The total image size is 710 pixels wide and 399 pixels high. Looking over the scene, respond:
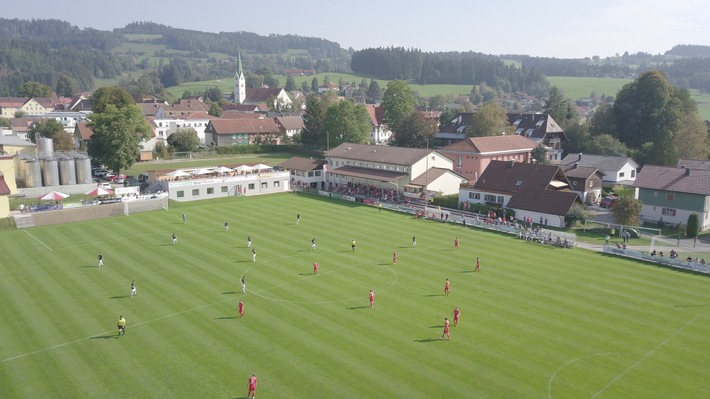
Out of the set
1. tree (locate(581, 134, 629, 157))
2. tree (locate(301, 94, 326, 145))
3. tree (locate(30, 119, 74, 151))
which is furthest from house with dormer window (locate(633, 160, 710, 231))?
tree (locate(30, 119, 74, 151))

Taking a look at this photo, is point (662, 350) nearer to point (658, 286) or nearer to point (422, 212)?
point (658, 286)

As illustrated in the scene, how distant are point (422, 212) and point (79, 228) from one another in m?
34.1

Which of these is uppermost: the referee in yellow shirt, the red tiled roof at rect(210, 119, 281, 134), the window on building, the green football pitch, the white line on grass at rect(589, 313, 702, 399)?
the red tiled roof at rect(210, 119, 281, 134)

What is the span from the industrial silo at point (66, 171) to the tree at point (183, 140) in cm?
3433

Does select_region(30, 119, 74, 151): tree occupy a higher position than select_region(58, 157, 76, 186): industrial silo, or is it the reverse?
select_region(30, 119, 74, 151): tree

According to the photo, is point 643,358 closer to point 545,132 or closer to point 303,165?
point 303,165

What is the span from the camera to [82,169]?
225 feet

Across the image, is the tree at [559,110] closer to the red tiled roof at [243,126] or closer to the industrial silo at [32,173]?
the red tiled roof at [243,126]

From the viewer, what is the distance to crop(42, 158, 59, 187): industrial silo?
217 feet

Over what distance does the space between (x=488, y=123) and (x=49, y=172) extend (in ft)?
216

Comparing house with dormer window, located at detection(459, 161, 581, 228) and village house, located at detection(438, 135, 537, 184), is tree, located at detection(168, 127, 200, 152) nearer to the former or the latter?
village house, located at detection(438, 135, 537, 184)

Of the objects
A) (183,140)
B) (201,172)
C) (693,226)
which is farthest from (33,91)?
(693,226)

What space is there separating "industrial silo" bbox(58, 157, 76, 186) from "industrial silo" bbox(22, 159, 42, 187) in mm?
2423

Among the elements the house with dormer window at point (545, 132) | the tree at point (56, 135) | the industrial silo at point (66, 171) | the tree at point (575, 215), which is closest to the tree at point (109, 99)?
the tree at point (56, 135)
